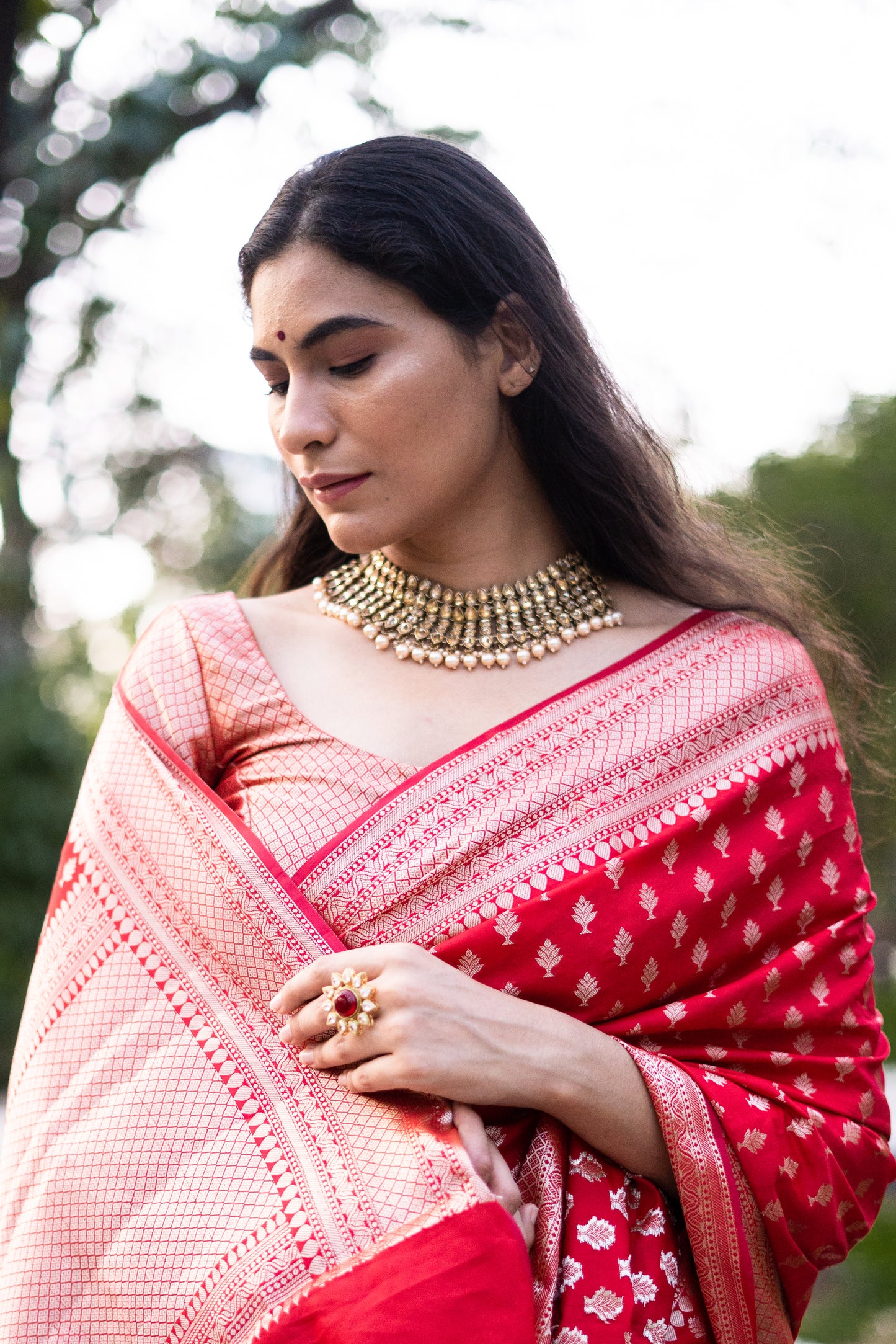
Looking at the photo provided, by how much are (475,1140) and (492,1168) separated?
1.5 inches

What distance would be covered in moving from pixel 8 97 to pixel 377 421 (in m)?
2.92

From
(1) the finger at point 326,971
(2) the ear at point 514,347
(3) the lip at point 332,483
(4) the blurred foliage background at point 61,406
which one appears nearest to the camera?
(1) the finger at point 326,971

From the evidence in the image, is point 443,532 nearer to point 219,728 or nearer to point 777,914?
point 219,728

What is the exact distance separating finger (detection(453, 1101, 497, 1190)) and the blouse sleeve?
609mm

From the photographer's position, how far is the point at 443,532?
196 cm

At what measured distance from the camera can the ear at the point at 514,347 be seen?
6.30ft

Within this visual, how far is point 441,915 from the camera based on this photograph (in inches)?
63.6

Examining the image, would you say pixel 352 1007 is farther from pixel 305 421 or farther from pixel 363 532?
pixel 305 421

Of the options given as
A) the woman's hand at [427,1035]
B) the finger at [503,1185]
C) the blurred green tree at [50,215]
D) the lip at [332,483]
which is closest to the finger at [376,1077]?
the woman's hand at [427,1035]

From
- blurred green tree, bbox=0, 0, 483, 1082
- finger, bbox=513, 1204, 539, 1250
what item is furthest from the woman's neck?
blurred green tree, bbox=0, 0, 483, 1082

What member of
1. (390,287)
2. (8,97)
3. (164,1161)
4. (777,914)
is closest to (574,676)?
(777,914)

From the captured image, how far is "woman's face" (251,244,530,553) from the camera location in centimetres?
171

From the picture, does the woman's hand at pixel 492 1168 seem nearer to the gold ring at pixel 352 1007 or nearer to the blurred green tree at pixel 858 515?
the gold ring at pixel 352 1007

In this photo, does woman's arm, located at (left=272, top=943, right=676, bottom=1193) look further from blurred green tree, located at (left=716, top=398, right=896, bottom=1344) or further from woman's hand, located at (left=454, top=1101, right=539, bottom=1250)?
blurred green tree, located at (left=716, top=398, right=896, bottom=1344)
